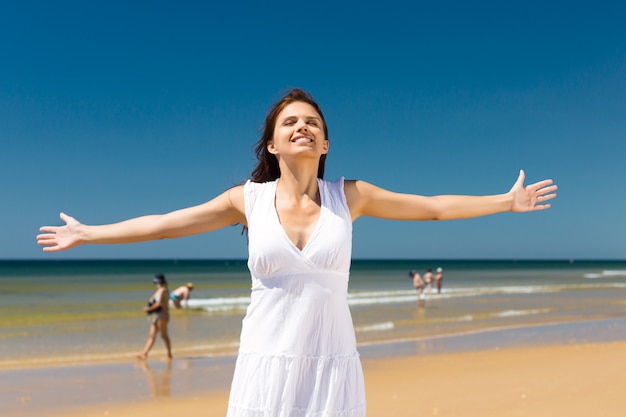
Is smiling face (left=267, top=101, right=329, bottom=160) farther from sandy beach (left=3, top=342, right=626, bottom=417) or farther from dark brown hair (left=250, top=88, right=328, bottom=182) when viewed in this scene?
sandy beach (left=3, top=342, right=626, bottom=417)

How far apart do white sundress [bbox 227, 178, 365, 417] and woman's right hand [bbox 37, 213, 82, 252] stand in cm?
96

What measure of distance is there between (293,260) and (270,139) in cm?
73

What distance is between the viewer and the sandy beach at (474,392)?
345 inches

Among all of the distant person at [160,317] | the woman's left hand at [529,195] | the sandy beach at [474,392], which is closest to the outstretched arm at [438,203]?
the woman's left hand at [529,195]

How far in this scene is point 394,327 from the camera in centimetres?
1991

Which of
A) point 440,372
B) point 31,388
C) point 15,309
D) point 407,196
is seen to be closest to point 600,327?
point 440,372

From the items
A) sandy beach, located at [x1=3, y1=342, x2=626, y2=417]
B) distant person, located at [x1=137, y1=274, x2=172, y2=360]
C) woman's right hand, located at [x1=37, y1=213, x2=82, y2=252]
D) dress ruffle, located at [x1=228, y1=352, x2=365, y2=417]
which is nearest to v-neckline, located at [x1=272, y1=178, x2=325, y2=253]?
dress ruffle, located at [x1=228, y1=352, x2=365, y2=417]

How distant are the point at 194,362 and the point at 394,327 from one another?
8.26 metres

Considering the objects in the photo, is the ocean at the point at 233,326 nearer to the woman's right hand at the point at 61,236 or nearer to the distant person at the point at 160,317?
the distant person at the point at 160,317

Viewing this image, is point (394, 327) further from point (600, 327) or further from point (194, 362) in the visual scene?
point (194, 362)

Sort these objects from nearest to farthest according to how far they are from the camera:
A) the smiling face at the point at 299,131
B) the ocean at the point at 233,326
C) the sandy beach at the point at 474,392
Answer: the smiling face at the point at 299,131
the sandy beach at the point at 474,392
the ocean at the point at 233,326

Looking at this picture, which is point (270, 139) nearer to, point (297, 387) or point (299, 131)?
point (299, 131)

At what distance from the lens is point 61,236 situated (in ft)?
10.6

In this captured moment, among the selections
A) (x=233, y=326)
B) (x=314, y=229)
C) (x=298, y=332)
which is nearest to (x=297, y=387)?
(x=298, y=332)
